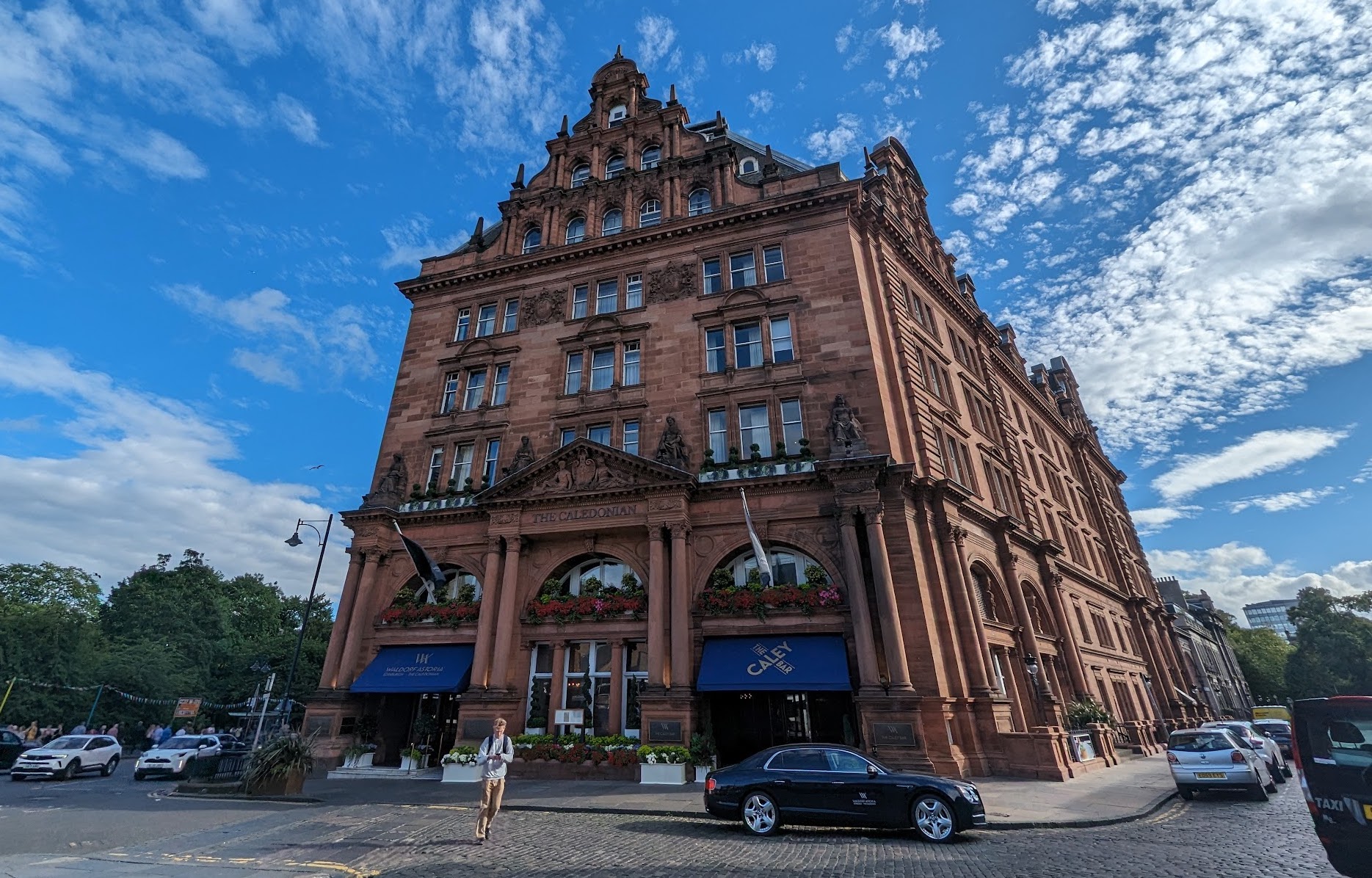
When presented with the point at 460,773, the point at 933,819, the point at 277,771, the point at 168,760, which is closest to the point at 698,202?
the point at 460,773

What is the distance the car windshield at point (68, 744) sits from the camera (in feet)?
76.9

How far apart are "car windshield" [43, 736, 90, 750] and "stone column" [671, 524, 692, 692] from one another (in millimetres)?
23209

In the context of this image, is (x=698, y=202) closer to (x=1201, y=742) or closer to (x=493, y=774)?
(x=493, y=774)

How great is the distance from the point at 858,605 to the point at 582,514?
1046 cm

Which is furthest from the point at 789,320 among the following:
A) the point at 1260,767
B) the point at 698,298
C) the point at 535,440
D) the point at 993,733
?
the point at 1260,767

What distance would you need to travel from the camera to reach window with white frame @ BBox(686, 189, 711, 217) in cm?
3052

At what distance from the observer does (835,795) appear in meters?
11.7

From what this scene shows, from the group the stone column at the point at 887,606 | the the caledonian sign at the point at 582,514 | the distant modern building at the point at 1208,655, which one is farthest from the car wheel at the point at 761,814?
the distant modern building at the point at 1208,655

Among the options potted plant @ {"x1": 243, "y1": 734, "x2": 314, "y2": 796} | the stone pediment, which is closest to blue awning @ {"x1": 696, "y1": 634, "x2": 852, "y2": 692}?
the stone pediment

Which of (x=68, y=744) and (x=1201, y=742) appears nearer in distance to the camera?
(x=1201, y=742)

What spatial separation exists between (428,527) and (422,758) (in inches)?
348

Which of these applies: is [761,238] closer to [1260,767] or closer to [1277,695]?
[1260,767]

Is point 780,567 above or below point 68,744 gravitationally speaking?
above

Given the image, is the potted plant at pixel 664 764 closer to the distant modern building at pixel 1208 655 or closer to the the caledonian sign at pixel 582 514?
the the caledonian sign at pixel 582 514
